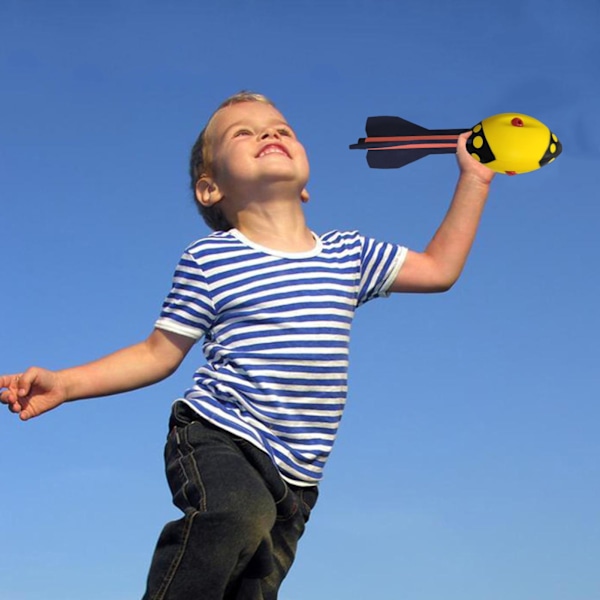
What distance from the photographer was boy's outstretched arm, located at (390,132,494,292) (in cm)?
525

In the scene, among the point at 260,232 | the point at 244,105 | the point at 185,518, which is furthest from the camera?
the point at 244,105

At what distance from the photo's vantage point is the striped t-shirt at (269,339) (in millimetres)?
4598

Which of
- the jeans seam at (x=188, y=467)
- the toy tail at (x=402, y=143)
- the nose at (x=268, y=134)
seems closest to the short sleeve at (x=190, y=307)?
the jeans seam at (x=188, y=467)

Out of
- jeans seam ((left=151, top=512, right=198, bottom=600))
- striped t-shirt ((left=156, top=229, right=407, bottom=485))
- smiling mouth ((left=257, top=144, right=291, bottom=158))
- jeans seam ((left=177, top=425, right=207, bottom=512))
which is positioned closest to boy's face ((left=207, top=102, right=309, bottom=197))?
smiling mouth ((left=257, top=144, right=291, bottom=158))

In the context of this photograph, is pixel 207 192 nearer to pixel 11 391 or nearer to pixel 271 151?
pixel 271 151

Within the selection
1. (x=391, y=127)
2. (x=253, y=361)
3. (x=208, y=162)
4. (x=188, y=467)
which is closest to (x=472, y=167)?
(x=391, y=127)

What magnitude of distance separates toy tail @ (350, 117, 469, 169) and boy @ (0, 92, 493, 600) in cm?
32

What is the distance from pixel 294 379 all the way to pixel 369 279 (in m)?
0.77

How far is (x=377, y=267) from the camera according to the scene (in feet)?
16.9

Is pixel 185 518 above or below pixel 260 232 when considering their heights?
below

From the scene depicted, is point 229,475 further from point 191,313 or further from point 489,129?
point 489,129

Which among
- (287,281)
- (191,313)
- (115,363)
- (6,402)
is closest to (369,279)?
(287,281)

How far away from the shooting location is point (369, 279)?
513cm

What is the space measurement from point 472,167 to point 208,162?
139 centimetres
